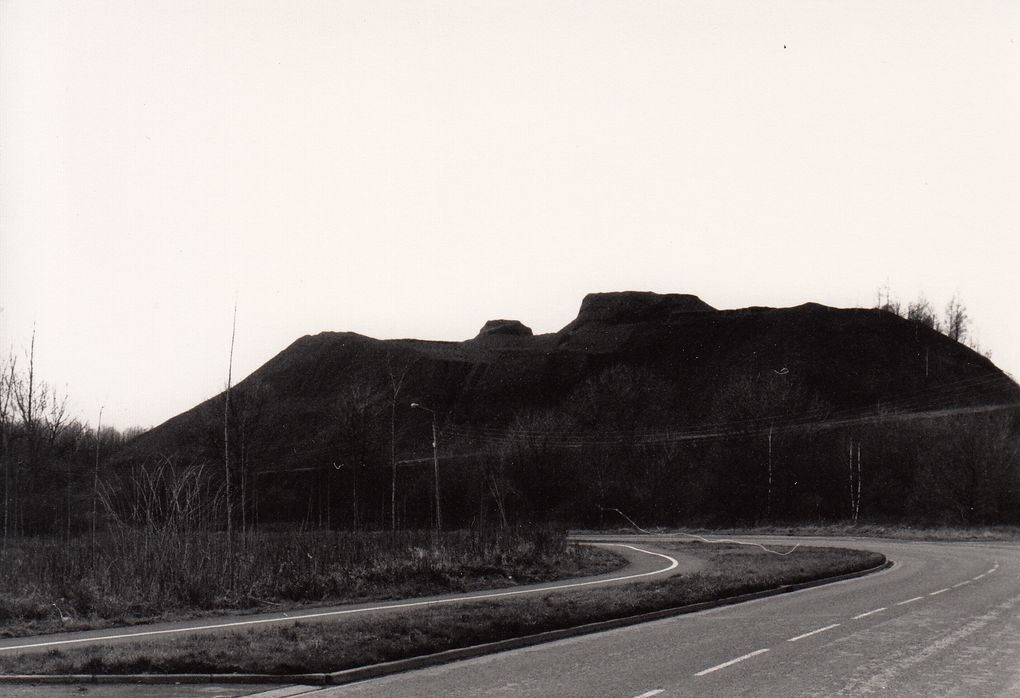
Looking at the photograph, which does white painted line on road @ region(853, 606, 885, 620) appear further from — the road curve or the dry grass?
the dry grass

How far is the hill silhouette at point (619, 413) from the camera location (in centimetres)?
8431

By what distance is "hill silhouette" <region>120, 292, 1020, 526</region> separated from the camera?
8431 cm

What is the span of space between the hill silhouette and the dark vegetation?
40400mm

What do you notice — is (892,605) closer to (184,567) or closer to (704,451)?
(184,567)

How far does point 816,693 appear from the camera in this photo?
9656mm

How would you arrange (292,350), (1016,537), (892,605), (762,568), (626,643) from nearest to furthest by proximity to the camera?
(626,643), (892,605), (762,568), (1016,537), (292,350)

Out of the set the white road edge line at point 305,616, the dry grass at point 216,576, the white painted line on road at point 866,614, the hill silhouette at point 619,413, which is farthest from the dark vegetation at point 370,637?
the hill silhouette at point 619,413

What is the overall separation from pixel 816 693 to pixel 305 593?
45.8 feet

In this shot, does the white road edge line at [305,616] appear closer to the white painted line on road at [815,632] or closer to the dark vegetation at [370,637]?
the dark vegetation at [370,637]

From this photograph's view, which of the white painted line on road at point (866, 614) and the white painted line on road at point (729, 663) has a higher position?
the white painted line on road at point (729, 663)

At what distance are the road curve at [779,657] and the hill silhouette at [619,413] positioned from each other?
4274 cm

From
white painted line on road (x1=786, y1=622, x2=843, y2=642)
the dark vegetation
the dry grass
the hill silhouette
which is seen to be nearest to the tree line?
the hill silhouette

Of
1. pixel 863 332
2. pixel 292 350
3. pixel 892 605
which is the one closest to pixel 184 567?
pixel 892 605

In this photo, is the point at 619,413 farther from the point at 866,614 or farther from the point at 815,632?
the point at 815,632
